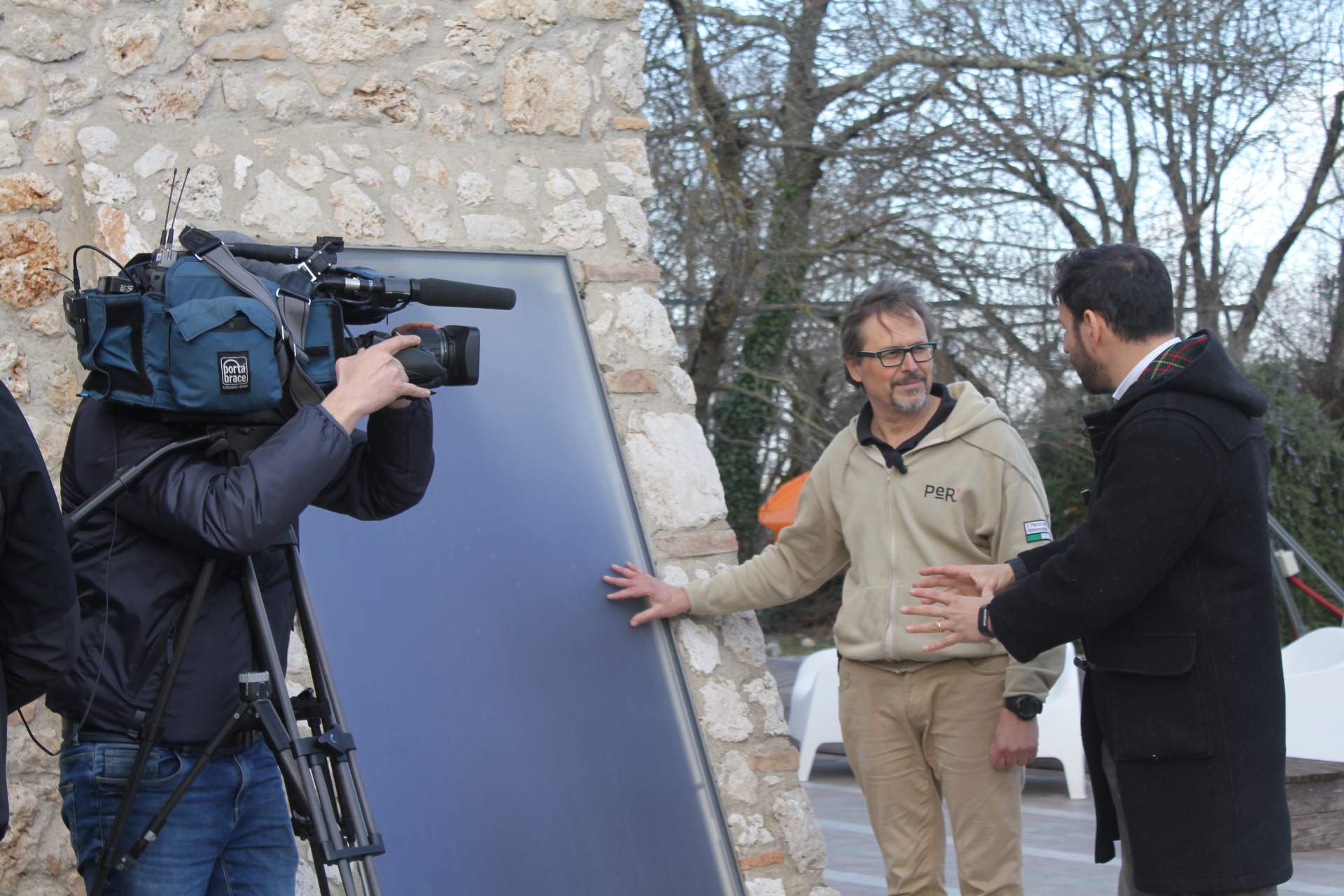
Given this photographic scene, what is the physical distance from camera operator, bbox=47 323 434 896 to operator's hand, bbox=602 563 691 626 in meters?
1.15

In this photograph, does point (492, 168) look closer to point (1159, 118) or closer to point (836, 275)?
point (836, 275)

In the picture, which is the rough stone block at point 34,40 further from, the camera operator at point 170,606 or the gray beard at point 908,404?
the gray beard at point 908,404

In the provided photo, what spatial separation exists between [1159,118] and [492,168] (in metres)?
8.06

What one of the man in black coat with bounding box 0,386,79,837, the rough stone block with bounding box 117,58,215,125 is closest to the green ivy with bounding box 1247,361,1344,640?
the rough stone block with bounding box 117,58,215,125

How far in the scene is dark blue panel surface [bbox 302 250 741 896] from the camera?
2.68m

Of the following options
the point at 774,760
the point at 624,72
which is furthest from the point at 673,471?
the point at 624,72

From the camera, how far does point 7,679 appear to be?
5.36 feet

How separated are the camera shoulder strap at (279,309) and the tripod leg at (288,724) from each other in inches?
10.7

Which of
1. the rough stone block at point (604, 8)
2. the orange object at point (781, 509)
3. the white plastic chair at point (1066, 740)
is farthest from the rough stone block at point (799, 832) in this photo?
the orange object at point (781, 509)

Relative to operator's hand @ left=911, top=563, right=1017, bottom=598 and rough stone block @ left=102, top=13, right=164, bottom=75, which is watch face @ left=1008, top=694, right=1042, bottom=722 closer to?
operator's hand @ left=911, top=563, right=1017, bottom=598

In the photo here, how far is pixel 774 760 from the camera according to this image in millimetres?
3150

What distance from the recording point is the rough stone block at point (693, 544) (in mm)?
3184

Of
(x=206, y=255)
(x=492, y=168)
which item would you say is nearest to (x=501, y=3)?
(x=492, y=168)

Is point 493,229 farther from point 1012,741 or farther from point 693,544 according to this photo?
point 1012,741
